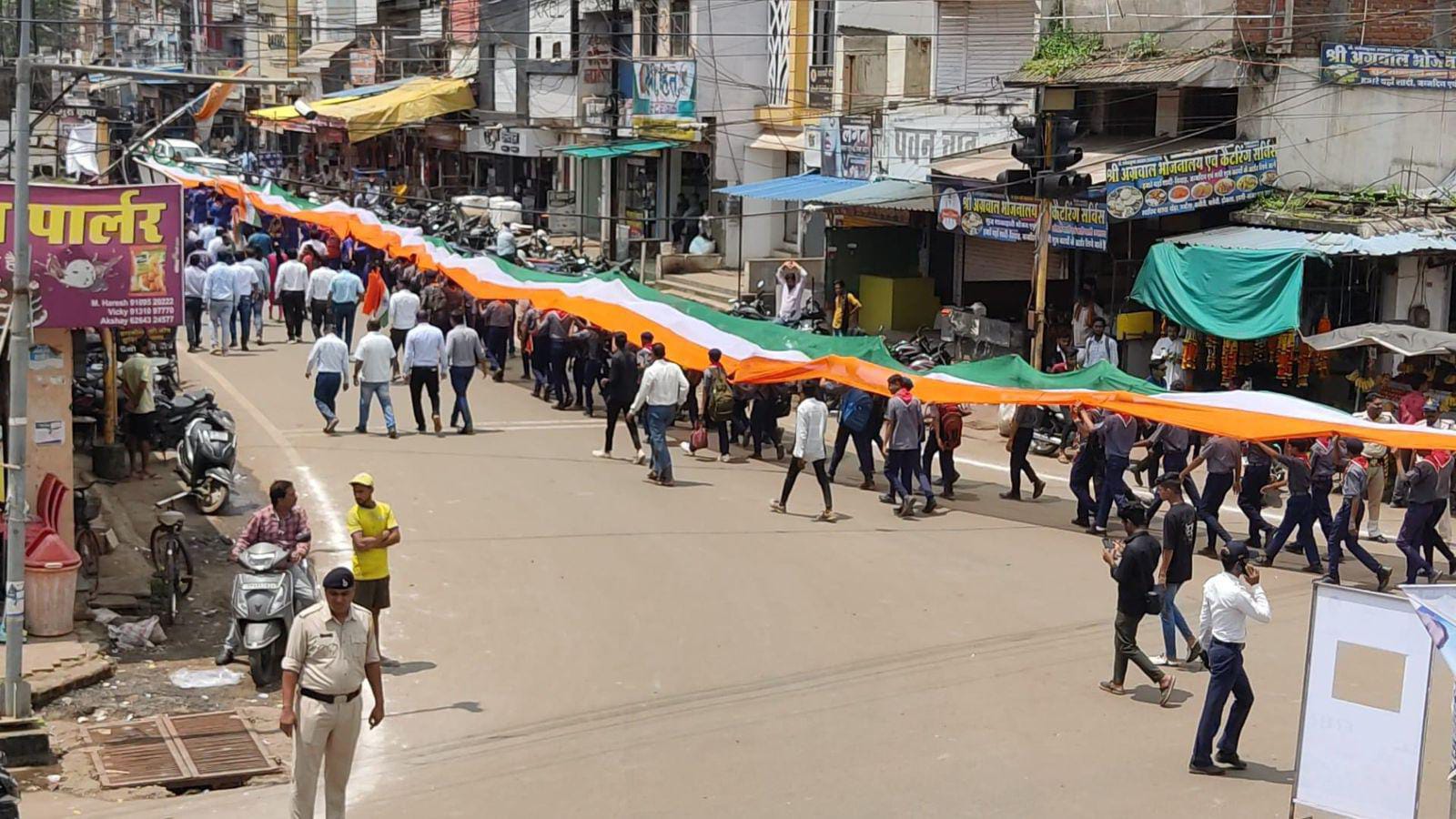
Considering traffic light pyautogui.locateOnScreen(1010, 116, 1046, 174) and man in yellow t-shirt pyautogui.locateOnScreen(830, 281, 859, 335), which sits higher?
traffic light pyautogui.locateOnScreen(1010, 116, 1046, 174)

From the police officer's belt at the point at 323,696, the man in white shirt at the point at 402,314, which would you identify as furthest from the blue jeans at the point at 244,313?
the police officer's belt at the point at 323,696

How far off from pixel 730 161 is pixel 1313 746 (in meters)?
28.4

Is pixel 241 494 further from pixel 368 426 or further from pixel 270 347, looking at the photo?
pixel 270 347

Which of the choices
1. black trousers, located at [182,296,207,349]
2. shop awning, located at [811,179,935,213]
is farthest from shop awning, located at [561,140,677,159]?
black trousers, located at [182,296,207,349]

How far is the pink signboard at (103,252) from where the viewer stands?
11.8 meters

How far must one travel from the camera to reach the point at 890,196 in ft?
88.5

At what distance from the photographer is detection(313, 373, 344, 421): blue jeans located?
19547 millimetres

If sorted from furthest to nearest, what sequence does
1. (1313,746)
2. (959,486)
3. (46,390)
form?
1. (959,486)
2. (46,390)
3. (1313,746)

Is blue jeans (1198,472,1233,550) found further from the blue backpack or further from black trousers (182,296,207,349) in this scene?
black trousers (182,296,207,349)

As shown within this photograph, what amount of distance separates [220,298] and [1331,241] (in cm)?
1614

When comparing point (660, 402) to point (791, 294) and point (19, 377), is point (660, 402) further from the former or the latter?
point (791, 294)

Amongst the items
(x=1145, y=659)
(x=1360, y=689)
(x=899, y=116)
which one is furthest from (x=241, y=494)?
(x=899, y=116)

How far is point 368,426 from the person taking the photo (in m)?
20.8

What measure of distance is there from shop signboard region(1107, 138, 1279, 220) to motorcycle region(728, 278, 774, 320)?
7546 millimetres
